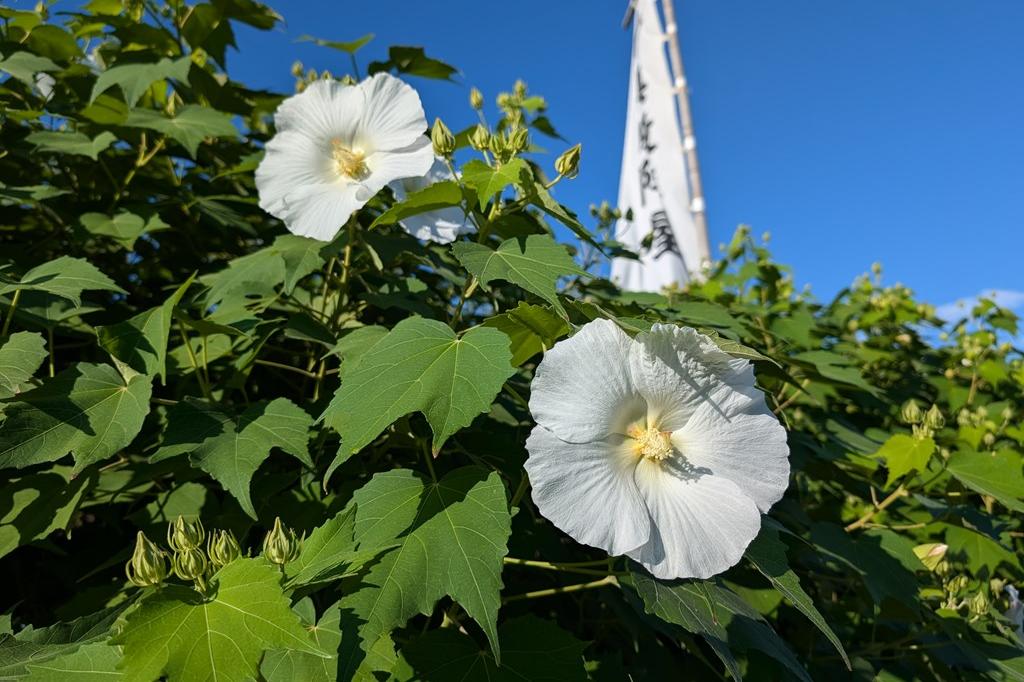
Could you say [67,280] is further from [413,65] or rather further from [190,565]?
[413,65]

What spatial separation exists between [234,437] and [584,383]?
0.70 m

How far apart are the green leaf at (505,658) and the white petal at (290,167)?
115 cm

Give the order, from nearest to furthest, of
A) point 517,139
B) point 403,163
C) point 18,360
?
point 18,360 < point 517,139 < point 403,163

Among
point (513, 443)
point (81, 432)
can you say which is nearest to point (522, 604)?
point (513, 443)

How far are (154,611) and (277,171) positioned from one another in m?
1.18

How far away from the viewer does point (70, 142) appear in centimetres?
195

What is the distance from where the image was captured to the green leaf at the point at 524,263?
4.15 ft

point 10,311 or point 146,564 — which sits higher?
point 10,311

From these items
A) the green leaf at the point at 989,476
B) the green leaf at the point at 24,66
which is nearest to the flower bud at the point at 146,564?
the green leaf at the point at 24,66

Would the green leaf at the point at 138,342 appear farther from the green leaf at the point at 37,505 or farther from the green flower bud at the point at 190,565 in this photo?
the green flower bud at the point at 190,565

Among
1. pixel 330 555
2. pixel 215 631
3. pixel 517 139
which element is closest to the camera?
pixel 215 631

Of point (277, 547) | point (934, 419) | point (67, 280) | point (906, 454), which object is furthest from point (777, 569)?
point (67, 280)

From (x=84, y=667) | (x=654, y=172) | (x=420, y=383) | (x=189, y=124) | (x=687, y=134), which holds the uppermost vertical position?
(x=687, y=134)

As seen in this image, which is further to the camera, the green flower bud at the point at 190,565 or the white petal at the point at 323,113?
the white petal at the point at 323,113
